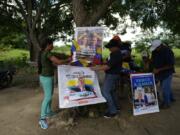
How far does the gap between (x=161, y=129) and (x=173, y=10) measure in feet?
14.0

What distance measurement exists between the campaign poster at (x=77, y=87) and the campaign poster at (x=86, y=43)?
221 millimetres

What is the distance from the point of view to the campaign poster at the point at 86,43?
25.0ft

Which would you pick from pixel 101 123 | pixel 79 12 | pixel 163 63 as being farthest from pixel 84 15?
pixel 101 123

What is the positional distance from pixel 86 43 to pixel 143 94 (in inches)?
68.4

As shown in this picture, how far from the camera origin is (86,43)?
7.65 metres

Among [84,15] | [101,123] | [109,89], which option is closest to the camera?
[101,123]

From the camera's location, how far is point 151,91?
27.4ft

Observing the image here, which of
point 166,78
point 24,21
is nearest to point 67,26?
point 24,21

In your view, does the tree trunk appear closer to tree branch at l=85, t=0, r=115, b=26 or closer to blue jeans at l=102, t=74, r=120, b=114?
tree branch at l=85, t=0, r=115, b=26

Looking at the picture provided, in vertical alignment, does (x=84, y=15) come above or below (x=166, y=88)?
above

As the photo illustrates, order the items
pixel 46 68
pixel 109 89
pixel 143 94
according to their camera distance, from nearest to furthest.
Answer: pixel 46 68 < pixel 109 89 < pixel 143 94

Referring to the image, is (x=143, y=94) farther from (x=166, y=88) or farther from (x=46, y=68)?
(x=46, y=68)

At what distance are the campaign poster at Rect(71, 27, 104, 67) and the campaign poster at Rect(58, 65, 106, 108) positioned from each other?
0.22 m

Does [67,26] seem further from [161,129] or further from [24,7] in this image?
[161,129]
